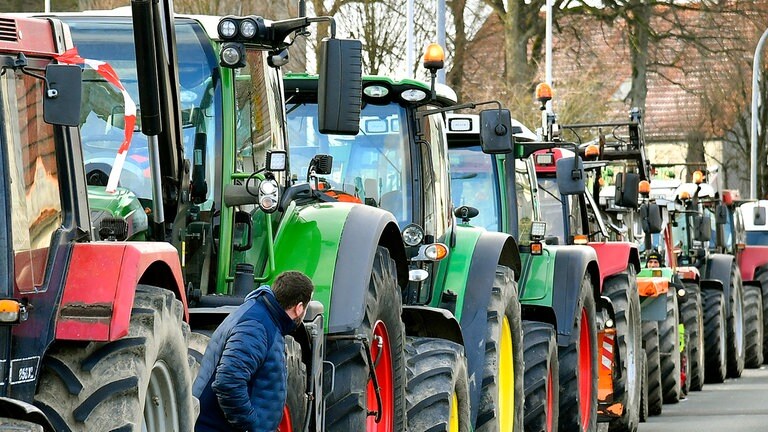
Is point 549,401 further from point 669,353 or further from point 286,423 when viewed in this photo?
point 669,353

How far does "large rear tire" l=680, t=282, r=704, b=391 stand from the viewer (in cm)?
2044

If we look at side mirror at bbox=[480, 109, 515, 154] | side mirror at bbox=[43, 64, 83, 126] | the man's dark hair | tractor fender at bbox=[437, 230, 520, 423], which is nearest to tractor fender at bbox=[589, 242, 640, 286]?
side mirror at bbox=[480, 109, 515, 154]

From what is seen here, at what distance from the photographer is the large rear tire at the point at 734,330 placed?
75.5ft

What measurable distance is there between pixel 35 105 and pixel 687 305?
15.9 metres

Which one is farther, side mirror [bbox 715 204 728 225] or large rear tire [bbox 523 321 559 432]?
side mirror [bbox 715 204 728 225]

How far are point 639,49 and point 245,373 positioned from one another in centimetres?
3088

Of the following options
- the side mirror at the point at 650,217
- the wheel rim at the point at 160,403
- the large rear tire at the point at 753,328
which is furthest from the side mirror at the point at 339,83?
the large rear tire at the point at 753,328

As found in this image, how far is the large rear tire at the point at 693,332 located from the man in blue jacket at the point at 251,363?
1416 cm

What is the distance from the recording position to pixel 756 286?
2550 centimetres

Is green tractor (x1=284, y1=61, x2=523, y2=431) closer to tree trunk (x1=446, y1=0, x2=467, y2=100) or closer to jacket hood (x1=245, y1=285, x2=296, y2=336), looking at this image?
jacket hood (x1=245, y1=285, x2=296, y2=336)

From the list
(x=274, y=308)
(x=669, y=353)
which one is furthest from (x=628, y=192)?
(x=274, y=308)

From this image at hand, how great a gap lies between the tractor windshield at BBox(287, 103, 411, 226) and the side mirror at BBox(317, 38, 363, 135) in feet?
7.01

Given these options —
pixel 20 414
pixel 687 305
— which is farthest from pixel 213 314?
pixel 687 305

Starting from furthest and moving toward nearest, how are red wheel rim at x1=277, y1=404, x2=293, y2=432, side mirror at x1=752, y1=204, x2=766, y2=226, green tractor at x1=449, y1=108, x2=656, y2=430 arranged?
1. side mirror at x1=752, y1=204, x2=766, y2=226
2. green tractor at x1=449, y1=108, x2=656, y2=430
3. red wheel rim at x1=277, y1=404, x2=293, y2=432
